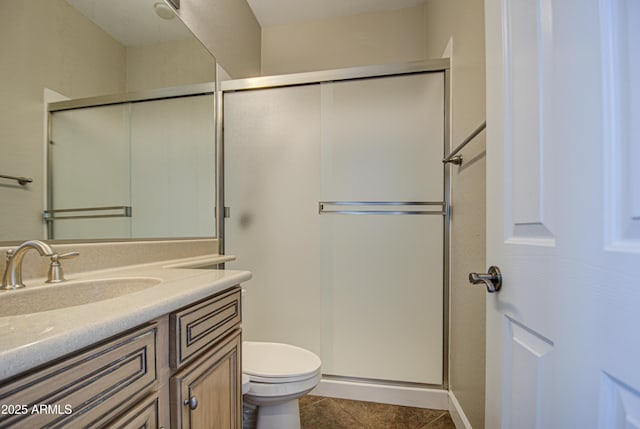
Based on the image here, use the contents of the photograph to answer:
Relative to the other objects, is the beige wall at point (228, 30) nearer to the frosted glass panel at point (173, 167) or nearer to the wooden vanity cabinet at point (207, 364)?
the frosted glass panel at point (173, 167)

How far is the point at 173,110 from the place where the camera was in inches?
55.6

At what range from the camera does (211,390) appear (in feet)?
2.47

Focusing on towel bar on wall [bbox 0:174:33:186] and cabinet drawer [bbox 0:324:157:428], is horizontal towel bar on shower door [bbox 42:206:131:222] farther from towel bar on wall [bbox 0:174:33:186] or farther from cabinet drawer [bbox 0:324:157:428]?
cabinet drawer [bbox 0:324:157:428]

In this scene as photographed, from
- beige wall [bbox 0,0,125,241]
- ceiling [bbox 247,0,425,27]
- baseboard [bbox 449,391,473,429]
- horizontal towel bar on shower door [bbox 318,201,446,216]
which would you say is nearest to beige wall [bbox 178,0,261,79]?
ceiling [bbox 247,0,425,27]

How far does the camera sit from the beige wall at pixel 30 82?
740 millimetres

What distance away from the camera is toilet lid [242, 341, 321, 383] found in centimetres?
113

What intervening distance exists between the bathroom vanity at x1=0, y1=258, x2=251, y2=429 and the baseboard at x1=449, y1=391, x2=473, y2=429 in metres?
1.07

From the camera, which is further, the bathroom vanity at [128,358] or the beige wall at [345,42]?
the beige wall at [345,42]

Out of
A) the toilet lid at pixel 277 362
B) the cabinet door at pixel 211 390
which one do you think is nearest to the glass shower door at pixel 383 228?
the toilet lid at pixel 277 362

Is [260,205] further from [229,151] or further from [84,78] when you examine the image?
[84,78]

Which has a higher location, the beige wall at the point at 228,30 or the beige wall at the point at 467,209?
the beige wall at the point at 228,30

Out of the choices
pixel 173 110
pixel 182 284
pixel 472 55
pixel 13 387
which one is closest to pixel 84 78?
pixel 173 110

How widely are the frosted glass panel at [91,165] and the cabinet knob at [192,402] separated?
0.69m

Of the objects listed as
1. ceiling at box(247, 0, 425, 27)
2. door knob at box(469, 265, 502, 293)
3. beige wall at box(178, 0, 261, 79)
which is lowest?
door knob at box(469, 265, 502, 293)
